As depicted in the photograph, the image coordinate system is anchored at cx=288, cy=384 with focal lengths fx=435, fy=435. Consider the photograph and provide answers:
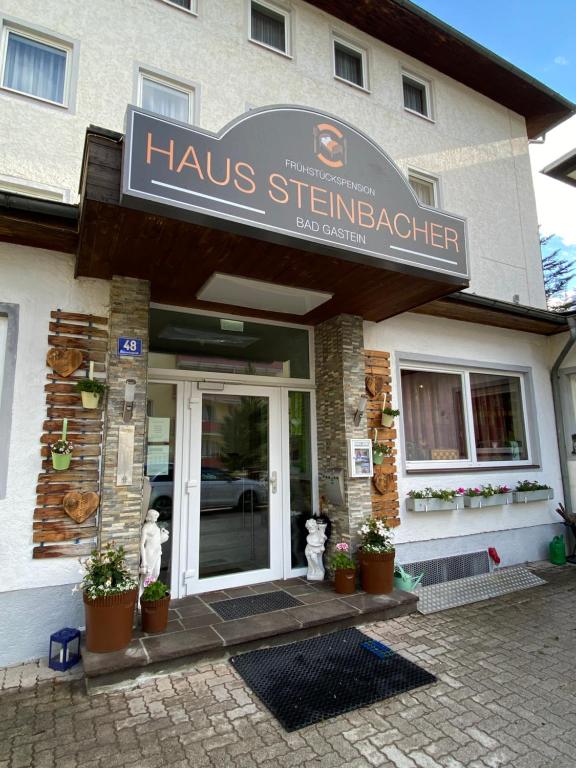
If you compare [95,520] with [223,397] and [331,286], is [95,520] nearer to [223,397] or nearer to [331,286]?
[223,397]

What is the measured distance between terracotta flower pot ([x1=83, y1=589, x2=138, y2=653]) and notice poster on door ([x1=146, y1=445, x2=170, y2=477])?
1.37 meters

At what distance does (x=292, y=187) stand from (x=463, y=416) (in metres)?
4.32

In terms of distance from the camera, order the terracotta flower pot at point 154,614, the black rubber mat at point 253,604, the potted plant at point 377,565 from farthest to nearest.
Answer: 1. the potted plant at point 377,565
2. the black rubber mat at point 253,604
3. the terracotta flower pot at point 154,614

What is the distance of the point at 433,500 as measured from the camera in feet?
17.5

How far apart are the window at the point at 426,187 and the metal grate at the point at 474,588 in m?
5.88

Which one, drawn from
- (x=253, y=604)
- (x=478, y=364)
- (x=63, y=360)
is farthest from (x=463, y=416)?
(x=63, y=360)

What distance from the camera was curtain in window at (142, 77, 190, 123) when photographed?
18.0 ft

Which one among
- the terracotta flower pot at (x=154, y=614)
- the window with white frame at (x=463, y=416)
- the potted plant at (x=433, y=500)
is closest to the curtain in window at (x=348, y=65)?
the window with white frame at (x=463, y=416)

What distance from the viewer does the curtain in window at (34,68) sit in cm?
484

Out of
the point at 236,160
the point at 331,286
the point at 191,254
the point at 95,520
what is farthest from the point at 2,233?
the point at 331,286

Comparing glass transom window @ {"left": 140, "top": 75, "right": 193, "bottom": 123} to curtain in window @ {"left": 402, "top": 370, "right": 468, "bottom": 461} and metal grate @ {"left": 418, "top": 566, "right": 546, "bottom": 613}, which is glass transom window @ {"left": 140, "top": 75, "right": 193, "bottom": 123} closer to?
curtain in window @ {"left": 402, "top": 370, "right": 468, "bottom": 461}

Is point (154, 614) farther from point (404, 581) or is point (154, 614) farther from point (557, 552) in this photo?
point (557, 552)

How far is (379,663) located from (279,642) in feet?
2.72

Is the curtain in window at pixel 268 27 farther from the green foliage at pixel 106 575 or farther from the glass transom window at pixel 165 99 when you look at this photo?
the green foliage at pixel 106 575
